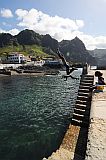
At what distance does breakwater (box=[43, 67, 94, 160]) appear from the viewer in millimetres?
15230

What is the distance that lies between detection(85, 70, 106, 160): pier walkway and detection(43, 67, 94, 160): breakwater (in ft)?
4.26

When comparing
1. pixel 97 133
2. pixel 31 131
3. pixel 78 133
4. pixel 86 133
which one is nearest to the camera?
pixel 97 133

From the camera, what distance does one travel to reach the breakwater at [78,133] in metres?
15.2

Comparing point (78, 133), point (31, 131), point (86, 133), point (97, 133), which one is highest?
point (97, 133)

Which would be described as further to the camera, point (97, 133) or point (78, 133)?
point (78, 133)

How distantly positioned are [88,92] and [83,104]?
9.62 feet

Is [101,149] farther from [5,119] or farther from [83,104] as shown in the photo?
[5,119]

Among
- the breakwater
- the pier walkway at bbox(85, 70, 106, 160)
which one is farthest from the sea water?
the pier walkway at bbox(85, 70, 106, 160)

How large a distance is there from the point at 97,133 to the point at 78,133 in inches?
321

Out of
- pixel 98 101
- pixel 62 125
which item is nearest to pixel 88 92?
pixel 62 125

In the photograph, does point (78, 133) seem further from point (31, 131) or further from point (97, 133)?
point (97, 133)

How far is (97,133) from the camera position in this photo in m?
12.9

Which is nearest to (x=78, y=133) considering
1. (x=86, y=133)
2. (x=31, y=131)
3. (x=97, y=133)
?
(x=86, y=133)

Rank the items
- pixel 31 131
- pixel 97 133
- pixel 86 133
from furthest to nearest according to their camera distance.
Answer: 1. pixel 31 131
2. pixel 86 133
3. pixel 97 133
